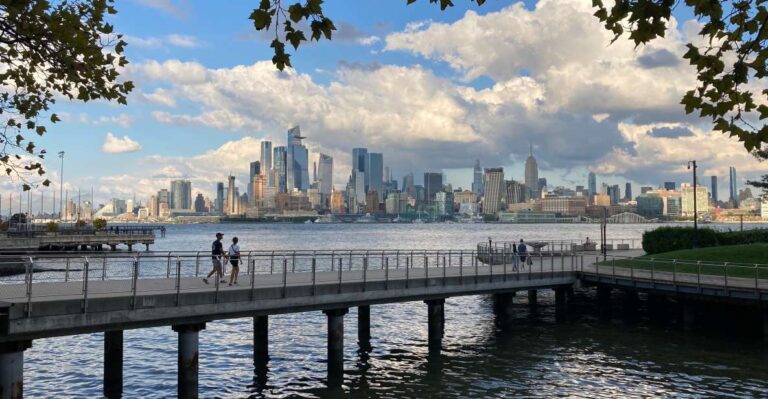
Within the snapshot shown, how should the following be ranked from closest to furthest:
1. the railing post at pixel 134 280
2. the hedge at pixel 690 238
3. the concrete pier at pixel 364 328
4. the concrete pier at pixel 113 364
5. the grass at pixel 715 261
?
the railing post at pixel 134 280 → the concrete pier at pixel 113 364 → the concrete pier at pixel 364 328 → the grass at pixel 715 261 → the hedge at pixel 690 238

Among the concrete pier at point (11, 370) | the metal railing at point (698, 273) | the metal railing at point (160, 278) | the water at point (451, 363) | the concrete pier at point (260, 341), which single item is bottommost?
the water at point (451, 363)

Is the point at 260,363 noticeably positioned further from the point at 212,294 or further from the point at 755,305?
the point at 755,305

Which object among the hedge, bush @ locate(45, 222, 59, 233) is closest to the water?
the hedge

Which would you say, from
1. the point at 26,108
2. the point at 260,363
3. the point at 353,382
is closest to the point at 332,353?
the point at 353,382

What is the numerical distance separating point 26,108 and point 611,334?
1160 inches

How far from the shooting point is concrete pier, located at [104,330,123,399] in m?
22.9

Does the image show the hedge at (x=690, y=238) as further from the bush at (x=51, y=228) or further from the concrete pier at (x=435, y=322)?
the bush at (x=51, y=228)

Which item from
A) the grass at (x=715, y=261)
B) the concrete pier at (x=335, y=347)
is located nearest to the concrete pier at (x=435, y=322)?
the concrete pier at (x=335, y=347)

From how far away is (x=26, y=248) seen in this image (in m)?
73.0

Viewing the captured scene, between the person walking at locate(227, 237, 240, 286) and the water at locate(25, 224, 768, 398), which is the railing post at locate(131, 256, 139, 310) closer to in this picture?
the person walking at locate(227, 237, 240, 286)

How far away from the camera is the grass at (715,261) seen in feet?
115

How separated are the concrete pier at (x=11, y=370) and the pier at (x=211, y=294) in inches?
1.0

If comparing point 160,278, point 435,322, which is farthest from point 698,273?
point 160,278

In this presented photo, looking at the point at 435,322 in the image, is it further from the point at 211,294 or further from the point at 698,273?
the point at 698,273
